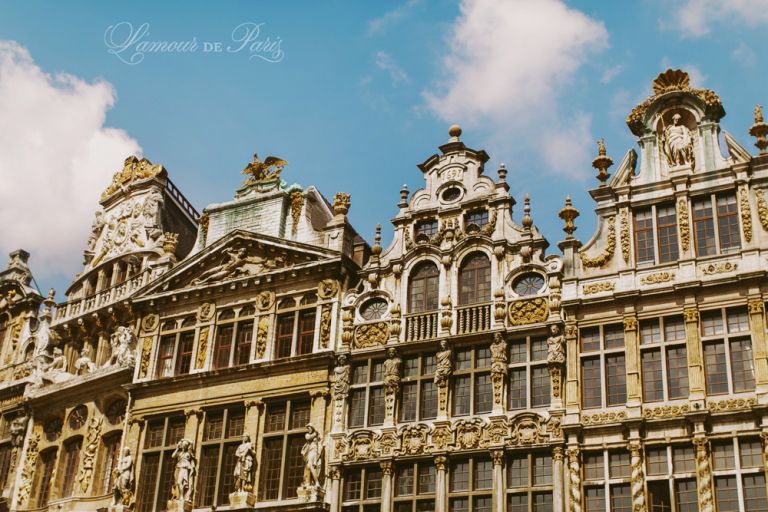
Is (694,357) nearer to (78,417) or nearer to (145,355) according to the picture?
(145,355)

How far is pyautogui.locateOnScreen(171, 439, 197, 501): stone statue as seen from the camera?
31484mm

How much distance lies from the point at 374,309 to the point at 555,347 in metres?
6.18

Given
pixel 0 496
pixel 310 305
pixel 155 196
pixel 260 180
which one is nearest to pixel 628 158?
pixel 310 305

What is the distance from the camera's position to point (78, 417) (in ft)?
119

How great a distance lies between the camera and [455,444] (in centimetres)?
2820

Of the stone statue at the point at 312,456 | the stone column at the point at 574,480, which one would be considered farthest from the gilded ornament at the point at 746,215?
the stone statue at the point at 312,456

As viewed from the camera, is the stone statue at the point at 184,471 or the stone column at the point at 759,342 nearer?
the stone column at the point at 759,342

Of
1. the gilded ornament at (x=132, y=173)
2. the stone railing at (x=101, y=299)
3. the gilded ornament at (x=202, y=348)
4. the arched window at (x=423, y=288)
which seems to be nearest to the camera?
the arched window at (x=423, y=288)

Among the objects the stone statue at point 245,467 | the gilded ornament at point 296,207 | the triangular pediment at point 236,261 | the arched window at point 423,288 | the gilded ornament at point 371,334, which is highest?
the gilded ornament at point 296,207

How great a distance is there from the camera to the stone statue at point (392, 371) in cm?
2975

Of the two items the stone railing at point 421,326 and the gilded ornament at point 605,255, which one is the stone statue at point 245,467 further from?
the gilded ornament at point 605,255

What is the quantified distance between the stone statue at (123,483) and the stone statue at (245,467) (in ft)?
13.2

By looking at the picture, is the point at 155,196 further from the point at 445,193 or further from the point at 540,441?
the point at 540,441

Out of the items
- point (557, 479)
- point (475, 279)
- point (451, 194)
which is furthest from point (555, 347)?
point (451, 194)
